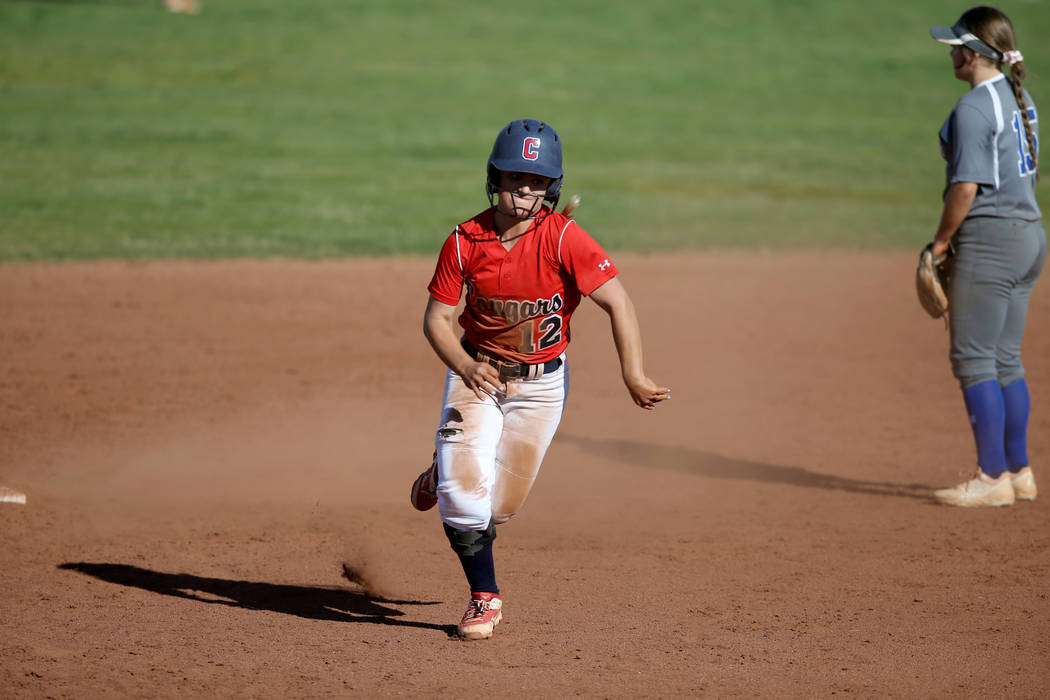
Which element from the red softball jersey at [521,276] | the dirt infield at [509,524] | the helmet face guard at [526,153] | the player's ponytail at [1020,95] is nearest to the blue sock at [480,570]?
the dirt infield at [509,524]

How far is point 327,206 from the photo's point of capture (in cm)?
1606

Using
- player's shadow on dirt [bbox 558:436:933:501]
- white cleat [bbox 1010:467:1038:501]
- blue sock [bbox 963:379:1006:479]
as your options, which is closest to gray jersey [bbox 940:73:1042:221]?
blue sock [bbox 963:379:1006:479]

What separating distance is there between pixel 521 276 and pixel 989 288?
3.01 meters

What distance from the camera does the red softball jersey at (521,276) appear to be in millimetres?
4676

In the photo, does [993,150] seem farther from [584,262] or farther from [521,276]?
[521,276]

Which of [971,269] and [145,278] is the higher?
[971,269]

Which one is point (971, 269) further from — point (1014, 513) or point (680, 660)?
point (680, 660)

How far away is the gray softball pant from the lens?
6301mm

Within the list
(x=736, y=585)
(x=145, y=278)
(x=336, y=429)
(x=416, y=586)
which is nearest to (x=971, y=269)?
(x=736, y=585)

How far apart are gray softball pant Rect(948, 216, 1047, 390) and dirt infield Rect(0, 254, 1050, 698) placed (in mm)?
881

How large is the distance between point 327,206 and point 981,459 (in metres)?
11.2

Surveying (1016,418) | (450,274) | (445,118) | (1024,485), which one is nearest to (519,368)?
(450,274)

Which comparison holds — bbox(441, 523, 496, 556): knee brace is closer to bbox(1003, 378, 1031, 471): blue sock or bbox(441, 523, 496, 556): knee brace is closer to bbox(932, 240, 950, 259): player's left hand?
bbox(932, 240, 950, 259): player's left hand

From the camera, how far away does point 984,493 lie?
21.3 feet
